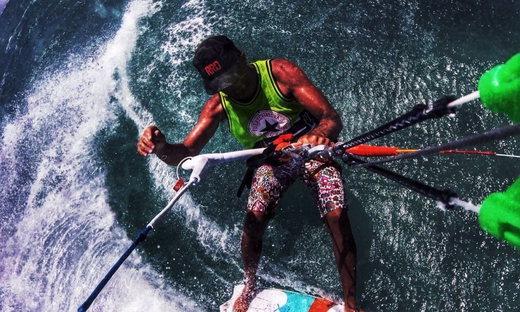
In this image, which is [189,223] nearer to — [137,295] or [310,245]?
[137,295]

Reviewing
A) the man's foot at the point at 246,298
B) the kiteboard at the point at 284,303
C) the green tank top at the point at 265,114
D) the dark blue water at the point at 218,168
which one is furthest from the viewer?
the dark blue water at the point at 218,168

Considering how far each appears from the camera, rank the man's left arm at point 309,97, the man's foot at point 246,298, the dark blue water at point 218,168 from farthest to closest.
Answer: the dark blue water at point 218,168 → the man's foot at point 246,298 → the man's left arm at point 309,97

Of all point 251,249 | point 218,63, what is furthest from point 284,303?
point 218,63

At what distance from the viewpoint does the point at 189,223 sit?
5.32 metres

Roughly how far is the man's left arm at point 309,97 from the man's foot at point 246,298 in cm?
152

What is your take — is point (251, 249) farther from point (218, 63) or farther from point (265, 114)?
point (218, 63)

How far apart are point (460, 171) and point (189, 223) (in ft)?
9.15

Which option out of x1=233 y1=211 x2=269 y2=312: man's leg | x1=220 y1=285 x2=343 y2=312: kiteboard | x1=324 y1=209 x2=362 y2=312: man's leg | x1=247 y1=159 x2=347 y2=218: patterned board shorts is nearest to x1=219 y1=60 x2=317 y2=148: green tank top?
x1=247 y1=159 x2=347 y2=218: patterned board shorts

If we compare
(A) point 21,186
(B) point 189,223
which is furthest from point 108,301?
(A) point 21,186

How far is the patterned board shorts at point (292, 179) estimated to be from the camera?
12.9 feet

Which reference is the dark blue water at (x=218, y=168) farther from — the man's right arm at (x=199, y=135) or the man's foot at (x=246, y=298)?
the man's right arm at (x=199, y=135)

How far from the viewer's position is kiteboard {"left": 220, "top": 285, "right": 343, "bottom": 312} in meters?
4.25

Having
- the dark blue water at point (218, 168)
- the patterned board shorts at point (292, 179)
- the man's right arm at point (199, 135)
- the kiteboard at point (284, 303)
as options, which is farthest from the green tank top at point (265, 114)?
the kiteboard at point (284, 303)

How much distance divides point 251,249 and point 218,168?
1.52 metres
